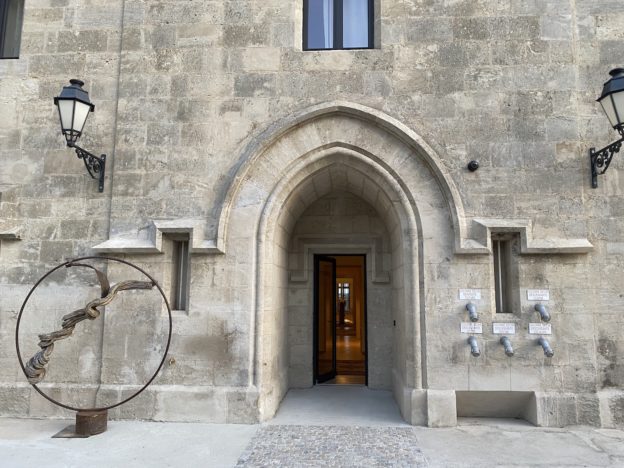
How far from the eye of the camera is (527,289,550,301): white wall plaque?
15.5 feet

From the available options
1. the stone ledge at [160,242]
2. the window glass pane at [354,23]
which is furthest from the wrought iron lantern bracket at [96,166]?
the window glass pane at [354,23]

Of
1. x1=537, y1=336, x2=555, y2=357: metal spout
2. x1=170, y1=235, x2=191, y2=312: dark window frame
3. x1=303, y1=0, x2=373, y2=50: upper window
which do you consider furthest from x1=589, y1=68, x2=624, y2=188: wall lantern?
x1=170, y1=235, x2=191, y2=312: dark window frame

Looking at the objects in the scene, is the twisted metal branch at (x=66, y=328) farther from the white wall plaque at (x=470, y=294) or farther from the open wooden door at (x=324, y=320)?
the white wall plaque at (x=470, y=294)

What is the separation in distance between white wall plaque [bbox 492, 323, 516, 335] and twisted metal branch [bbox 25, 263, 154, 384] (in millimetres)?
3759

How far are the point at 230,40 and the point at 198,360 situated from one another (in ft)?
12.9

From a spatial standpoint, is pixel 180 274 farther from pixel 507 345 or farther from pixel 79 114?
pixel 507 345

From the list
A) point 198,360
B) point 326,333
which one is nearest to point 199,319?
point 198,360

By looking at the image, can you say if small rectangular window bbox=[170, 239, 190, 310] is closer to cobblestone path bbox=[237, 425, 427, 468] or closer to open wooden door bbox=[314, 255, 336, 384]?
cobblestone path bbox=[237, 425, 427, 468]

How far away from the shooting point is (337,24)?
5691 mm

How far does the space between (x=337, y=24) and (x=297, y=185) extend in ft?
7.53

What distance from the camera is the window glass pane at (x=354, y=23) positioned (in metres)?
5.61

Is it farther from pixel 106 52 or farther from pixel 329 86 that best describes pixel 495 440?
pixel 106 52

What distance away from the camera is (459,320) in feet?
15.6

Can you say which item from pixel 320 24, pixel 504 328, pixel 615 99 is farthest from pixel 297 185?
pixel 615 99
